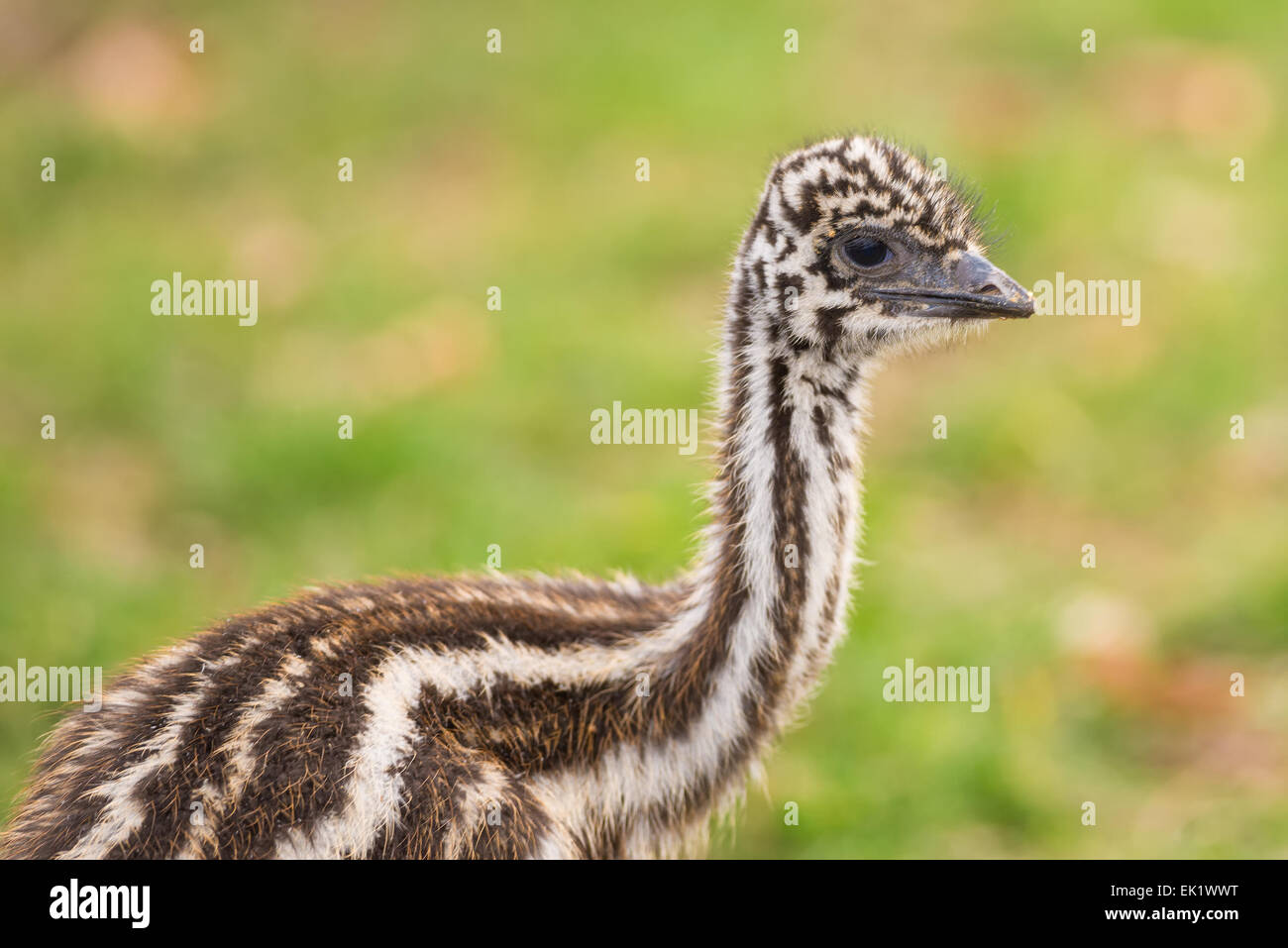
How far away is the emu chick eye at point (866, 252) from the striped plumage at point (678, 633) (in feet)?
0.05

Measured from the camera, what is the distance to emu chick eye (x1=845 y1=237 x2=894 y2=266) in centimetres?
591

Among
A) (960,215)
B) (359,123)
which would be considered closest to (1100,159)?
(359,123)

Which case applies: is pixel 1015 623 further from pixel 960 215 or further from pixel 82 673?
pixel 82 673

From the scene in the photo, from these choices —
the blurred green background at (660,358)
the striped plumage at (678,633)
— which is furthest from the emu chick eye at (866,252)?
the blurred green background at (660,358)

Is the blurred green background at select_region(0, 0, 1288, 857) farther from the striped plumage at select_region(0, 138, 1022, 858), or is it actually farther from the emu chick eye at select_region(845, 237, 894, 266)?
the emu chick eye at select_region(845, 237, 894, 266)

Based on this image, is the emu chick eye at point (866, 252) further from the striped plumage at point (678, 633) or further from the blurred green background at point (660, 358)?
the blurred green background at point (660, 358)

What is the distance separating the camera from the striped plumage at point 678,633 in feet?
17.4

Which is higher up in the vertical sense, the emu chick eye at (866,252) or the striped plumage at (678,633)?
the emu chick eye at (866,252)

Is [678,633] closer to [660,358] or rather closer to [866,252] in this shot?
[866,252]

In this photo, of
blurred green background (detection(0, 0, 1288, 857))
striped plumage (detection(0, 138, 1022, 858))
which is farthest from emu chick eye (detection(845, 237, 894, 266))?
blurred green background (detection(0, 0, 1288, 857))

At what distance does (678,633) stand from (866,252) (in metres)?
1.50

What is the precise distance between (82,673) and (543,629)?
2902mm
